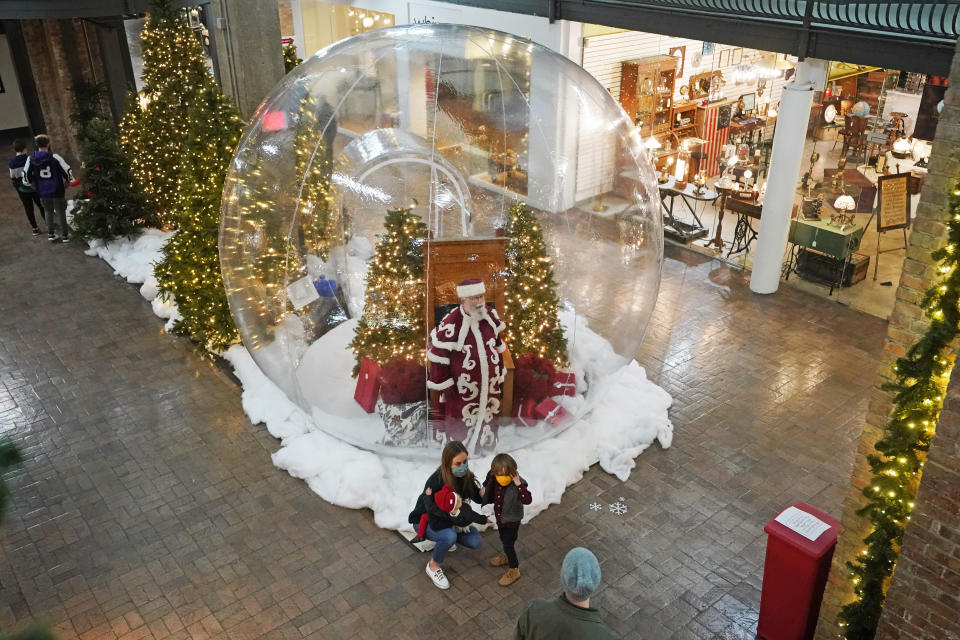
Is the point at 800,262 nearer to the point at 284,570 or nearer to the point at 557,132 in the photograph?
the point at 557,132

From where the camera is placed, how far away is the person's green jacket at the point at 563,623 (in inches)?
157

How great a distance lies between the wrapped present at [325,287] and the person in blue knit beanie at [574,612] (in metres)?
3.94

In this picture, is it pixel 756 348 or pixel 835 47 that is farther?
pixel 756 348

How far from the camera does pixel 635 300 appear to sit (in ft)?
25.5

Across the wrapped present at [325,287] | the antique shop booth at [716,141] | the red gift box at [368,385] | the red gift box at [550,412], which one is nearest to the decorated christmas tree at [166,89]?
the antique shop booth at [716,141]

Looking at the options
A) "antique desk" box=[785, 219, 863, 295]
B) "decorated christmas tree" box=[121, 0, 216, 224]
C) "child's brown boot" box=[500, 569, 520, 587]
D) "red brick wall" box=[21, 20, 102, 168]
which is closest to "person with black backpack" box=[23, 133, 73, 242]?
"decorated christmas tree" box=[121, 0, 216, 224]

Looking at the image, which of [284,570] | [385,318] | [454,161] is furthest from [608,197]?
[284,570]

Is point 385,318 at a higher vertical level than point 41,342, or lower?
higher

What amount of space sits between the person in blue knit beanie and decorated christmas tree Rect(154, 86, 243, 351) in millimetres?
6116

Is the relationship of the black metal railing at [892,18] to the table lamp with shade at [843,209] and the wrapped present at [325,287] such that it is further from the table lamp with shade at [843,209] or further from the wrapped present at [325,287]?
the wrapped present at [325,287]

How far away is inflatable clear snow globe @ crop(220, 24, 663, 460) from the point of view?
23.0ft

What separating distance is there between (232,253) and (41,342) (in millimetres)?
3807

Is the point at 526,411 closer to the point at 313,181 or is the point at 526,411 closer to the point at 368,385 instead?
the point at 368,385

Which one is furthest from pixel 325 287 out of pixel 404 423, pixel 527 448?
pixel 527 448
